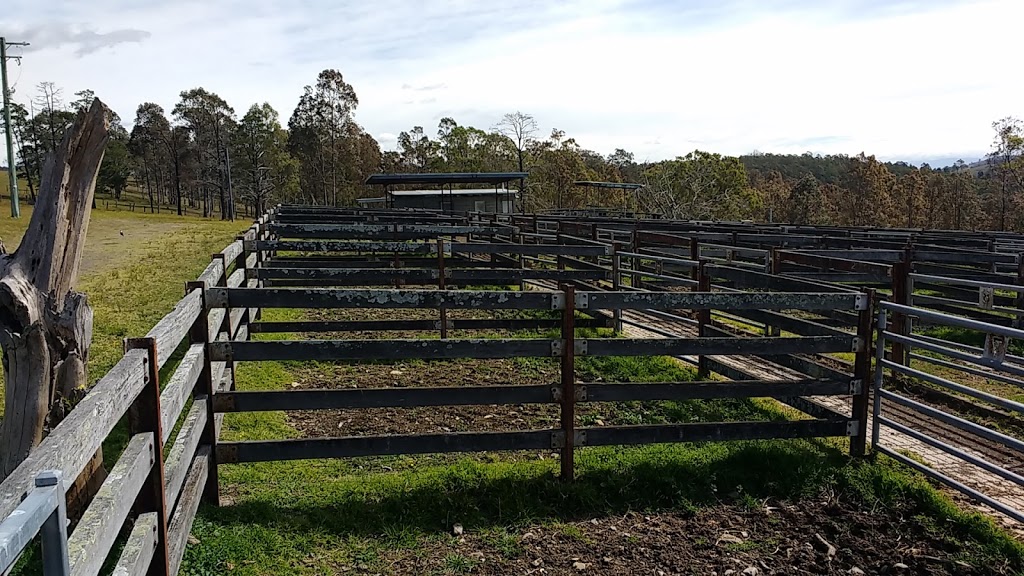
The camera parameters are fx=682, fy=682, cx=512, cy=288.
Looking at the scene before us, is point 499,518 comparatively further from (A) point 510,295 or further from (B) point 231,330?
(B) point 231,330

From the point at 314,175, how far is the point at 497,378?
62.9 m

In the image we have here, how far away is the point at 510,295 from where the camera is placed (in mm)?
4457

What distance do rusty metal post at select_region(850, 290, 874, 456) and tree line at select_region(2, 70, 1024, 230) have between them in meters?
42.5

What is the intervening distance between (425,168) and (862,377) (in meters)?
67.9

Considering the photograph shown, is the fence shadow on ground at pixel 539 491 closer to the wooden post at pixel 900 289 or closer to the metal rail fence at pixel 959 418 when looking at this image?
the metal rail fence at pixel 959 418

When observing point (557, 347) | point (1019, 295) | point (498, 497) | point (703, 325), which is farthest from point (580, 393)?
point (1019, 295)

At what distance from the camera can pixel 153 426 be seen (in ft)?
8.97

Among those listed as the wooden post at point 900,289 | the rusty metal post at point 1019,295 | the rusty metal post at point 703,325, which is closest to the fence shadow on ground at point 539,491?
the rusty metal post at point 703,325

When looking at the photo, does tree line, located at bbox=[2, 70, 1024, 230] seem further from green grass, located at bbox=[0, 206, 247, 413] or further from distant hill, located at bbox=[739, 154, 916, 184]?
distant hill, located at bbox=[739, 154, 916, 184]

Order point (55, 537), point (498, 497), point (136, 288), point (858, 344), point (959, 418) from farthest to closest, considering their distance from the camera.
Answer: point (136, 288) < point (858, 344) < point (959, 418) < point (498, 497) < point (55, 537)

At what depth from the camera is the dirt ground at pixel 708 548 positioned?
369cm

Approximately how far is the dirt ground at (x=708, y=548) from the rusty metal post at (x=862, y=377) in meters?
0.88

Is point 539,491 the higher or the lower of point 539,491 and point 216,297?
the lower

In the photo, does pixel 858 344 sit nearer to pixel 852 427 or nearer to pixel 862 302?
pixel 862 302
